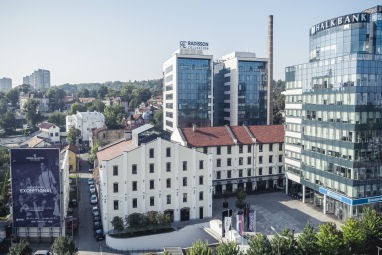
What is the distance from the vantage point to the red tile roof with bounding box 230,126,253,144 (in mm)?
74938

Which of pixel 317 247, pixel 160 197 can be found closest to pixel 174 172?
pixel 160 197

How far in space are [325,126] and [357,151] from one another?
308 inches

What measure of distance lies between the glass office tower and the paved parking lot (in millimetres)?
2732

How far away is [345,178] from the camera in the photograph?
57156 mm

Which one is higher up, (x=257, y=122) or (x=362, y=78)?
(x=362, y=78)

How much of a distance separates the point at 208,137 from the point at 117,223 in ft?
94.4

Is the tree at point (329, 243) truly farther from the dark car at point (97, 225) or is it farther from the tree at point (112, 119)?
the tree at point (112, 119)

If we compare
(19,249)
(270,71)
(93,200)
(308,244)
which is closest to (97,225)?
(93,200)

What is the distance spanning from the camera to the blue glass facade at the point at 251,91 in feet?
381

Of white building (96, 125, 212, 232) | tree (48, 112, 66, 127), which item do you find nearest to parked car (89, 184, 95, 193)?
white building (96, 125, 212, 232)

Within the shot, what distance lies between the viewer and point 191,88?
10856cm

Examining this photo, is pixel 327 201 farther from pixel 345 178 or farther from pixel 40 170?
pixel 40 170

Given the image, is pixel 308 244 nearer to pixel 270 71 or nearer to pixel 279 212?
pixel 279 212

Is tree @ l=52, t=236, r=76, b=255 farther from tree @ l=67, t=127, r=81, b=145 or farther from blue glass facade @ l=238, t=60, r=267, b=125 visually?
tree @ l=67, t=127, r=81, b=145
